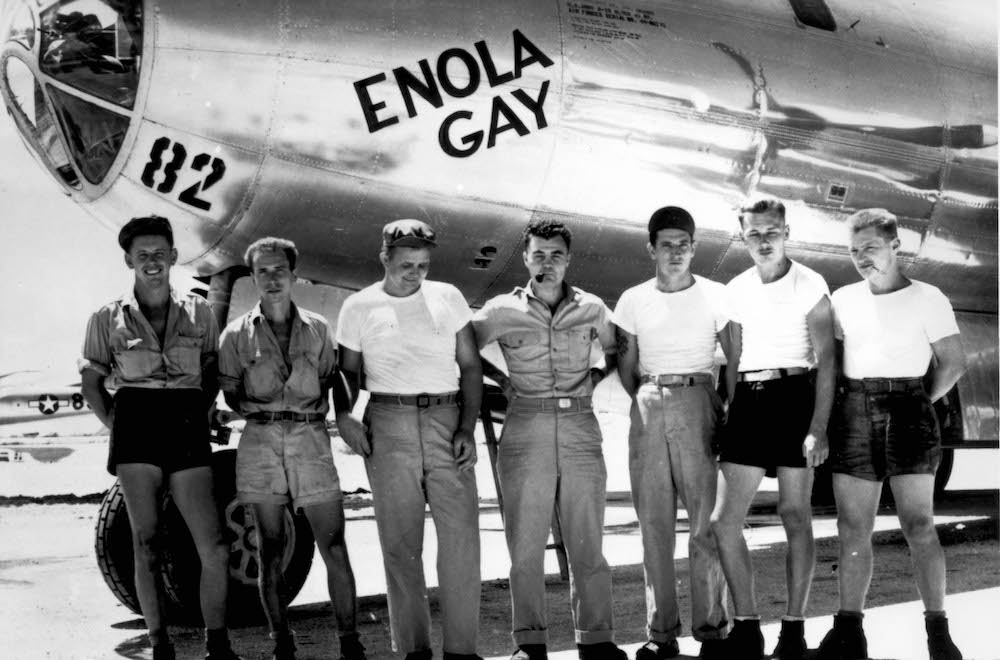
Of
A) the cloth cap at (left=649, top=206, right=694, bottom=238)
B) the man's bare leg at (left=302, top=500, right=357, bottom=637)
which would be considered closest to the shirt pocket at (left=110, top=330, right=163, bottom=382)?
the man's bare leg at (left=302, top=500, right=357, bottom=637)

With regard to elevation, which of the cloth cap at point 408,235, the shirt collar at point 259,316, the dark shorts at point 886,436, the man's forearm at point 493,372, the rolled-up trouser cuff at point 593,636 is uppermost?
the cloth cap at point 408,235

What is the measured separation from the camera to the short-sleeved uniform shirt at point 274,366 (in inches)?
154

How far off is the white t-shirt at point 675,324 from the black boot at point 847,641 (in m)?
1.02

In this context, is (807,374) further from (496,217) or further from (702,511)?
(496,217)

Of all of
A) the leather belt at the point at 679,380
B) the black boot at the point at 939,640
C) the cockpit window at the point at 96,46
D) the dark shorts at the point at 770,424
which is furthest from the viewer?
the cockpit window at the point at 96,46

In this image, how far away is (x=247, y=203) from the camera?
4633 mm

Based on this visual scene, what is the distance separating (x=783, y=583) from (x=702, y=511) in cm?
211

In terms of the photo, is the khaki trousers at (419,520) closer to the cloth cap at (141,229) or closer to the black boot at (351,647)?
the black boot at (351,647)

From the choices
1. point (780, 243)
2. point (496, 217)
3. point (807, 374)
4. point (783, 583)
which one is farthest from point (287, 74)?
point (783, 583)

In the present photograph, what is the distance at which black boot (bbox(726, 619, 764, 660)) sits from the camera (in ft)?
12.4

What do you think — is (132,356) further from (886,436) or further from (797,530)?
(886,436)

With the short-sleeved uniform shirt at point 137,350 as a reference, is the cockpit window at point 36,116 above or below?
above

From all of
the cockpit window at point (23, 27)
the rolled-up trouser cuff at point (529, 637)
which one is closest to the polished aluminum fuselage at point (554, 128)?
the cockpit window at point (23, 27)

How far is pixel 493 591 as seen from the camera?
225 inches
